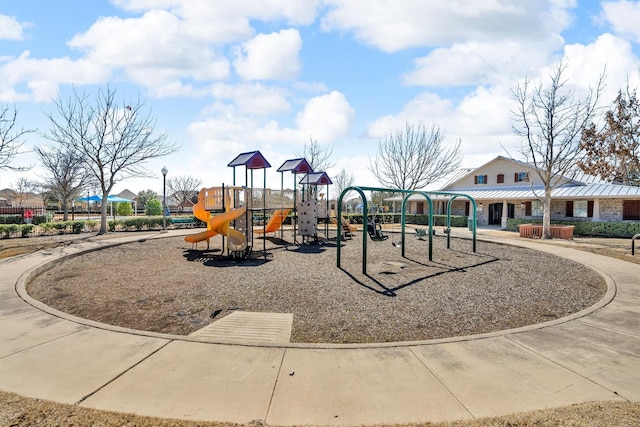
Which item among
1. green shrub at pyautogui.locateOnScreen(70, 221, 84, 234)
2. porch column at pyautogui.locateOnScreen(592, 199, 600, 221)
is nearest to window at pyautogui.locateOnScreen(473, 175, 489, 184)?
porch column at pyautogui.locateOnScreen(592, 199, 600, 221)

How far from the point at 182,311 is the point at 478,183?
3100cm

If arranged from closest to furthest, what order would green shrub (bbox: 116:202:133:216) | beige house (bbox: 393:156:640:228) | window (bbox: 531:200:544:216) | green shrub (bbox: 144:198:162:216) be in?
beige house (bbox: 393:156:640:228) → window (bbox: 531:200:544:216) → green shrub (bbox: 144:198:162:216) → green shrub (bbox: 116:202:133:216)

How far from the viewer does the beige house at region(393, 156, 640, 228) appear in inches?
926

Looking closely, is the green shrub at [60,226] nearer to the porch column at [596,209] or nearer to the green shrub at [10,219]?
the green shrub at [10,219]

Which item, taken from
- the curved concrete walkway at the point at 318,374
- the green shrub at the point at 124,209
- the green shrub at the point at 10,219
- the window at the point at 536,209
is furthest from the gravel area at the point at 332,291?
the green shrub at the point at 124,209

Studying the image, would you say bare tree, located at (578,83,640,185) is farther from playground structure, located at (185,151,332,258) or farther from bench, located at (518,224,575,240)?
playground structure, located at (185,151,332,258)

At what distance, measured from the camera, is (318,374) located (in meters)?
3.73

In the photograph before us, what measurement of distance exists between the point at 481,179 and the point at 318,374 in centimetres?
3186

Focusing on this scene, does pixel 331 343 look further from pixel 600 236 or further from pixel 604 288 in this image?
pixel 600 236

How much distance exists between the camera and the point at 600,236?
72.6ft

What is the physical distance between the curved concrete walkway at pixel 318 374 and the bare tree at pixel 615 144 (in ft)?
54.6

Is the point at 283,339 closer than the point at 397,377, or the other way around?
the point at 397,377

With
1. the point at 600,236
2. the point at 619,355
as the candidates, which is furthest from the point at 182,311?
the point at 600,236

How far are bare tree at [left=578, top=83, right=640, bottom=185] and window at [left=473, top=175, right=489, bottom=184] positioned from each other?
10.7 metres
